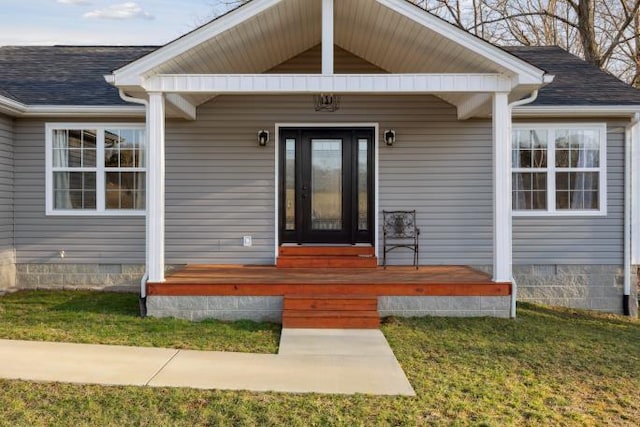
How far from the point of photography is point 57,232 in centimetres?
830

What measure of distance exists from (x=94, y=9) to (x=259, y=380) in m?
24.6

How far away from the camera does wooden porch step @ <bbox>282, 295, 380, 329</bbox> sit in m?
6.04

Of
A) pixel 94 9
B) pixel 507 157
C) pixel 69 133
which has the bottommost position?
pixel 507 157

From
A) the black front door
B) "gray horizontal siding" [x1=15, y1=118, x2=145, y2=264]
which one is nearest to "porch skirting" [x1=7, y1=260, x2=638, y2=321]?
"gray horizontal siding" [x1=15, y1=118, x2=145, y2=264]

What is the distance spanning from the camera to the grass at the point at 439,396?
344 cm

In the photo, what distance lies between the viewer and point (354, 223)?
8.48 metres

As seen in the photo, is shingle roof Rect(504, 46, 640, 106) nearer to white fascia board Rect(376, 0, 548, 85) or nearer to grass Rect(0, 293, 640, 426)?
white fascia board Rect(376, 0, 548, 85)

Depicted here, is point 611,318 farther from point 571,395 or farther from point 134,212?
point 134,212

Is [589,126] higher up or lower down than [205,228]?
higher up

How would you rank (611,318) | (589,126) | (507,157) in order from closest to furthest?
(507,157), (611,318), (589,126)

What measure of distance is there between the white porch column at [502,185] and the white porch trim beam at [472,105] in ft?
1.27

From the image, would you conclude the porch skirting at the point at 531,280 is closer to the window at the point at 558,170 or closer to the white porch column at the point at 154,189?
the window at the point at 558,170

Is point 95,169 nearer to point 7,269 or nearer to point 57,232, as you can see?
point 57,232

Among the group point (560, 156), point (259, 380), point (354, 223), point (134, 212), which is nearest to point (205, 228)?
point (134, 212)
